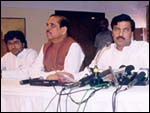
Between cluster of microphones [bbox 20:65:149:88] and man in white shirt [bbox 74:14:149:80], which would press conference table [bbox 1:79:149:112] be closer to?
cluster of microphones [bbox 20:65:149:88]

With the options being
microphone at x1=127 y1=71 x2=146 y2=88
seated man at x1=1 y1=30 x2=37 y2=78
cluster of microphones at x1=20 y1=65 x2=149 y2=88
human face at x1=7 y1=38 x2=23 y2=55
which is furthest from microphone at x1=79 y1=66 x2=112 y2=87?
human face at x1=7 y1=38 x2=23 y2=55

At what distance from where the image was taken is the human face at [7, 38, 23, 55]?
2.28 m

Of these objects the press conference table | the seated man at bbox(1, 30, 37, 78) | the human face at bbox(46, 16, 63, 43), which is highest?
the human face at bbox(46, 16, 63, 43)

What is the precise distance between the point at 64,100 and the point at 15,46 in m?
1.15

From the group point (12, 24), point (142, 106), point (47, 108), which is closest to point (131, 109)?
point (142, 106)

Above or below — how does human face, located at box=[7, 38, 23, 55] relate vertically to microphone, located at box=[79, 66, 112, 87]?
above

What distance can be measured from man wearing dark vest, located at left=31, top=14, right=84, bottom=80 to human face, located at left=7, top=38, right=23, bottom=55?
A: 1.45ft

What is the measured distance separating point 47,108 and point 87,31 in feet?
12.6

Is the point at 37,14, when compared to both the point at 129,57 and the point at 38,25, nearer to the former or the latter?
the point at 38,25

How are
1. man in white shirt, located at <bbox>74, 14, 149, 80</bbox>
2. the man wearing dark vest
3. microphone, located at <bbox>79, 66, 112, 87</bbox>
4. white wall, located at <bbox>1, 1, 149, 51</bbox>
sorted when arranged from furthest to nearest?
white wall, located at <bbox>1, 1, 149, 51</bbox>, the man wearing dark vest, man in white shirt, located at <bbox>74, 14, 149, 80</bbox>, microphone, located at <bbox>79, 66, 112, 87</bbox>

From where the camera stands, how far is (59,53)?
5.98ft

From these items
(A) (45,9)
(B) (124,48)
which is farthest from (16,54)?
(A) (45,9)

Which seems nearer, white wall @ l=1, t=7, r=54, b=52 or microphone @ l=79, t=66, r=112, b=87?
microphone @ l=79, t=66, r=112, b=87

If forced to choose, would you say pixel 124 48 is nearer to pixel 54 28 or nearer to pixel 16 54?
pixel 54 28
